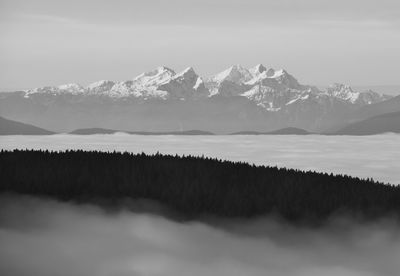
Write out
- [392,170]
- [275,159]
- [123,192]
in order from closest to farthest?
[123,192] → [392,170] → [275,159]

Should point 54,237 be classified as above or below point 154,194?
below

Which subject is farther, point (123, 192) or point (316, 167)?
point (316, 167)

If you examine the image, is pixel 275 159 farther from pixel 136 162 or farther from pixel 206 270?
pixel 206 270

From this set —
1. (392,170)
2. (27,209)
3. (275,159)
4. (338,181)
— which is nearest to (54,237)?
(27,209)

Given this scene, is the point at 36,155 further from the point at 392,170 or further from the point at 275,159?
the point at 275,159

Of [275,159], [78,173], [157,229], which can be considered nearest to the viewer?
[157,229]

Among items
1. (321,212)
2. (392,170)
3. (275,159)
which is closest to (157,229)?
(321,212)
